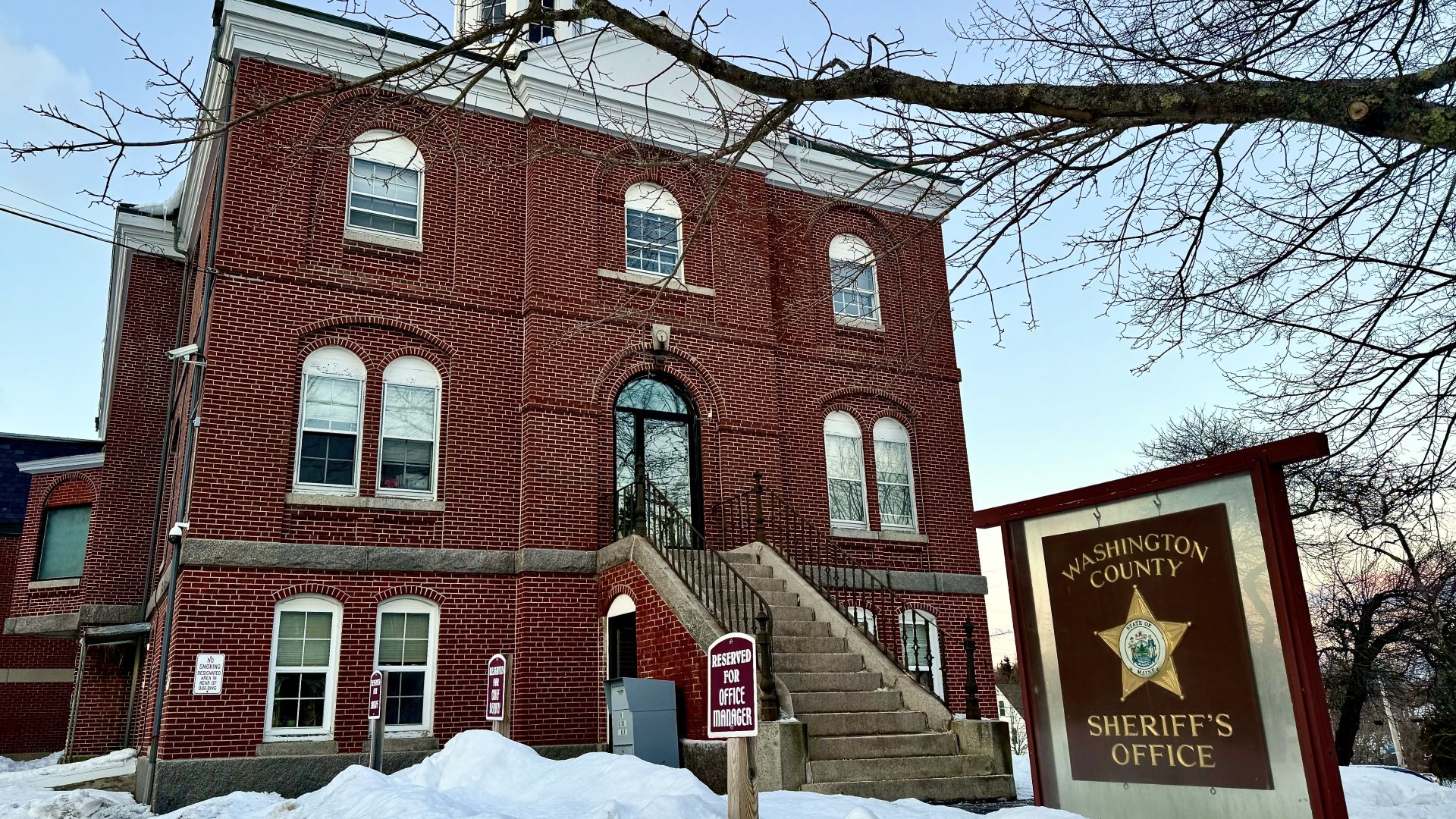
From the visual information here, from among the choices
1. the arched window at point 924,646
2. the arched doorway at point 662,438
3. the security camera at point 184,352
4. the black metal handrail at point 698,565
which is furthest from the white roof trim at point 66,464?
the arched window at point 924,646

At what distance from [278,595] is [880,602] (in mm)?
8812

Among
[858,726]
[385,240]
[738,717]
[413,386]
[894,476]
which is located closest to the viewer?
[738,717]

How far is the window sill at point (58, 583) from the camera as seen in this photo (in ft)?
66.3

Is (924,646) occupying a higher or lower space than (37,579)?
lower

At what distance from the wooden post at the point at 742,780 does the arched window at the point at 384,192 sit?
1085cm

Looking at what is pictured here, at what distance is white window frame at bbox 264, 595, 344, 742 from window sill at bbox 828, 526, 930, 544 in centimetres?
765

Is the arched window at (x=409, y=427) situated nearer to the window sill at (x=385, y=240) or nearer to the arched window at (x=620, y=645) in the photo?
the window sill at (x=385, y=240)

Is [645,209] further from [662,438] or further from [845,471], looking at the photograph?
[845,471]

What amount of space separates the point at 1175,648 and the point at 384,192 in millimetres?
13194

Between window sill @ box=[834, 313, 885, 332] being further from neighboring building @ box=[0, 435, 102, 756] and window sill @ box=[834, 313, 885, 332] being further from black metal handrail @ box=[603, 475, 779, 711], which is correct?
neighboring building @ box=[0, 435, 102, 756]

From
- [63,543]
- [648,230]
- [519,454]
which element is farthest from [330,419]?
[63,543]

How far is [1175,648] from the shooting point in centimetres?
496

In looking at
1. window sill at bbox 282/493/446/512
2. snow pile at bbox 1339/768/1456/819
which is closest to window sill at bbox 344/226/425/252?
window sill at bbox 282/493/446/512

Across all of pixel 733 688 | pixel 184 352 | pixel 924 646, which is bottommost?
pixel 733 688
